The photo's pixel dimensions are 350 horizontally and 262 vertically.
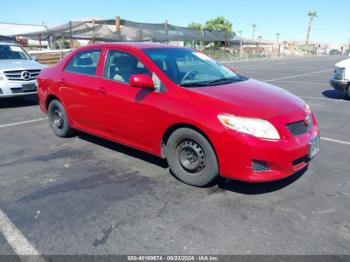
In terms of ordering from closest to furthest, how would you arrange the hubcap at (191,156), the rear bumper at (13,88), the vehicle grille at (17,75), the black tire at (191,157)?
the black tire at (191,157) → the hubcap at (191,156) → the rear bumper at (13,88) → the vehicle grille at (17,75)

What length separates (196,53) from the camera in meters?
4.95

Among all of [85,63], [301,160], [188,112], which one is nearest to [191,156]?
[188,112]

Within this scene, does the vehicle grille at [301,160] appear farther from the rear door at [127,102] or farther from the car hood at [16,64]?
the car hood at [16,64]

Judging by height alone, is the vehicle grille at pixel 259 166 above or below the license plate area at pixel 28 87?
above

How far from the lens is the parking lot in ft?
8.98

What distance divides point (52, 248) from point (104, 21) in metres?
18.2

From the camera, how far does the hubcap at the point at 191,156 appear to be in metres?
3.65

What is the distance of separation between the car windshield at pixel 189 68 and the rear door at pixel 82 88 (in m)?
0.95

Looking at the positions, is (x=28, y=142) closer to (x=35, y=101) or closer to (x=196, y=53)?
(x=196, y=53)

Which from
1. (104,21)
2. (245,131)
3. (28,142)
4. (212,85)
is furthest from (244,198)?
(104,21)

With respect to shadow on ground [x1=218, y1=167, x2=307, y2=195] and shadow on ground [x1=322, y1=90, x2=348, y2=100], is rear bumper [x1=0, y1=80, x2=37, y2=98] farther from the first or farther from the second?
shadow on ground [x1=322, y1=90, x2=348, y2=100]

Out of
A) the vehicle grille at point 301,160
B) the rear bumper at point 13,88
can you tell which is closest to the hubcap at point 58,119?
the rear bumper at point 13,88

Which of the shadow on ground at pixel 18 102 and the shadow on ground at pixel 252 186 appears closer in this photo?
the shadow on ground at pixel 252 186

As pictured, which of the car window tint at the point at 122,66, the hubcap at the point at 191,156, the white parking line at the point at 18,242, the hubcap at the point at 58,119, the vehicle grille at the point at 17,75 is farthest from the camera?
the vehicle grille at the point at 17,75
